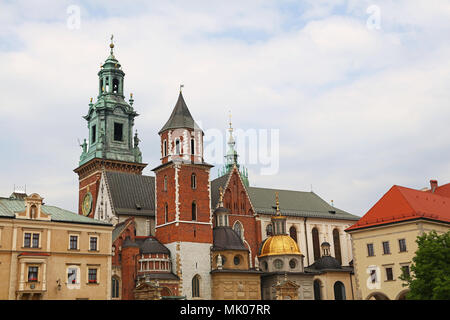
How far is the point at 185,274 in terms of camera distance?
57.0m

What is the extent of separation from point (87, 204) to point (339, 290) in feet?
109

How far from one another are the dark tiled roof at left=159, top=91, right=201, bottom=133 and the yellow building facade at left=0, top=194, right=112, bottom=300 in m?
16.6

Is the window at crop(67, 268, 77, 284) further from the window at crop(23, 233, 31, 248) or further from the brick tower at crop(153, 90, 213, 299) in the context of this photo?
the brick tower at crop(153, 90, 213, 299)

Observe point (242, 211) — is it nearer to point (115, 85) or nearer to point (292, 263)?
point (292, 263)

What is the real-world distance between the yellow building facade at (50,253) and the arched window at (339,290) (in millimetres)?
31650

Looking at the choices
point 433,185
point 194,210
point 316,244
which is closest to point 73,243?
point 194,210

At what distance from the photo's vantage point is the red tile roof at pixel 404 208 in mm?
52406

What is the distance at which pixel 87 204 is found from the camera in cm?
7294

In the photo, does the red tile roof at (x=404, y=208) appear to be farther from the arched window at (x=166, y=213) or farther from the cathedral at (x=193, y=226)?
the arched window at (x=166, y=213)
